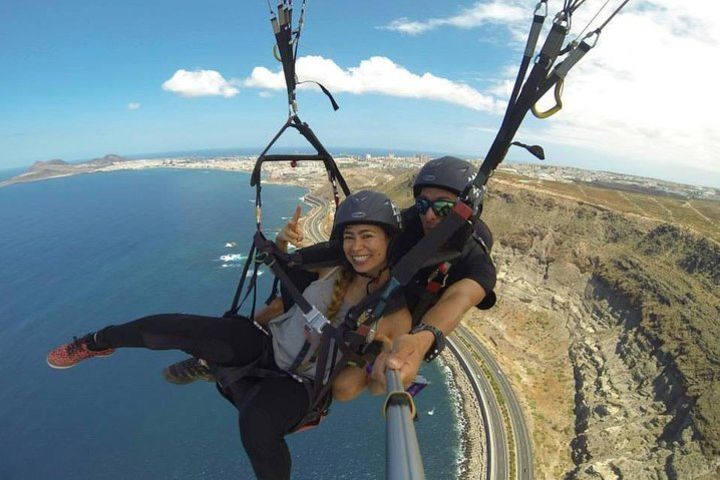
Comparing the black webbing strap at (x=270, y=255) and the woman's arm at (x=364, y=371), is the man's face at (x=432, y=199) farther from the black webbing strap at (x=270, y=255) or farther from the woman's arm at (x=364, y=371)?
the black webbing strap at (x=270, y=255)

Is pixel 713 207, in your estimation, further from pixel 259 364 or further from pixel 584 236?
pixel 259 364

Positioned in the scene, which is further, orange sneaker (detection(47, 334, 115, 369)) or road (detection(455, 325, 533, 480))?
road (detection(455, 325, 533, 480))

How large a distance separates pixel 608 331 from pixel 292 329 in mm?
47636

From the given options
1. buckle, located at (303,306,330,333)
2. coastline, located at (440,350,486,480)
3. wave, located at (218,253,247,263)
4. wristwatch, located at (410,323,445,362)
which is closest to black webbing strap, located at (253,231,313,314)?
buckle, located at (303,306,330,333)

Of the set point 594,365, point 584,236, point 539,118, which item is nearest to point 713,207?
point 584,236

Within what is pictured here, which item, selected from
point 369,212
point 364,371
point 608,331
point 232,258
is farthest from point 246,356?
point 232,258

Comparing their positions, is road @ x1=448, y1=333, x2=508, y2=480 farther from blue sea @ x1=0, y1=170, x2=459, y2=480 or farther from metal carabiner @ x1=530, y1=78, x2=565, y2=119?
metal carabiner @ x1=530, y1=78, x2=565, y2=119

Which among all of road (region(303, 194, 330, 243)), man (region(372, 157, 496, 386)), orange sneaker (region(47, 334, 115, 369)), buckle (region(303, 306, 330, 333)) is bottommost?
road (region(303, 194, 330, 243))

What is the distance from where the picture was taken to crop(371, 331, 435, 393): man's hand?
277cm

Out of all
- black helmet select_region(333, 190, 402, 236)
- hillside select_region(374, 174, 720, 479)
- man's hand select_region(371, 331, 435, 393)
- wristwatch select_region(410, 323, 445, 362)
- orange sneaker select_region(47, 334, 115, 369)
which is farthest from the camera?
hillside select_region(374, 174, 720, 479)

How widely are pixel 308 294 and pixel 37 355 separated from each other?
57676 mm

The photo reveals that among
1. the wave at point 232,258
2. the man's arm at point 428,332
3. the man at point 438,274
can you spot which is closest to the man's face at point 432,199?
the man at point 438,274

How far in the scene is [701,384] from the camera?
3022 cm

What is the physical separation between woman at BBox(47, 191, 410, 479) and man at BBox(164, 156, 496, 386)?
1.42ft
